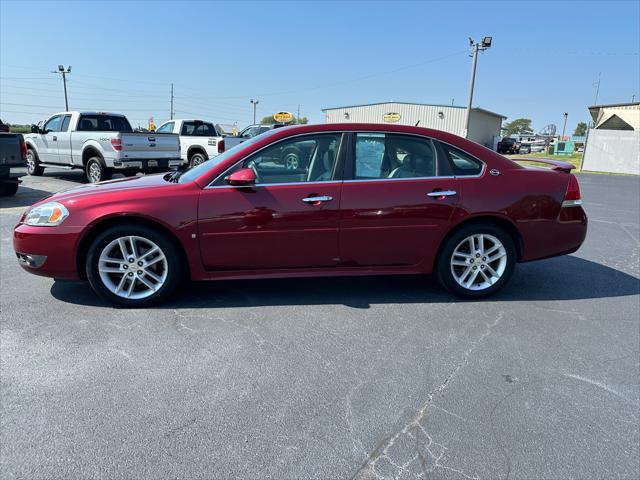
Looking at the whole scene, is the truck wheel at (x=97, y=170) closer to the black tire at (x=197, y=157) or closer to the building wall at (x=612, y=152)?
the black tire at (x=197, y=157)

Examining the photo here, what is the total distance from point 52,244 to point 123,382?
5.48 ft

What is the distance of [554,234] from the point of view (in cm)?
439

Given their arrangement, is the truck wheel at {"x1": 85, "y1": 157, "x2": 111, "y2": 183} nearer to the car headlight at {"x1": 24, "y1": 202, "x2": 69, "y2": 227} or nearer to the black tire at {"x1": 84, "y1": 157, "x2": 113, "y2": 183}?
the black tire at {"x1": 84, "y1": 157, "x2": 113, "y2": 183}

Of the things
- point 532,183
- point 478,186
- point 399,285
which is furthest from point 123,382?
point 532,183

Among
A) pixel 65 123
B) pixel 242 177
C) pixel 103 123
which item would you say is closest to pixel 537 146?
pixel 103 123

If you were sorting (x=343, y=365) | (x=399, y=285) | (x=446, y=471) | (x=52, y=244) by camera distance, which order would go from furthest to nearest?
(x=399, y=285) < (x=52, y=244) < (x=343, y=365) < (x=446, y=471)

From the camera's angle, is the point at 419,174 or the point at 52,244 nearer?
the point at 52,244

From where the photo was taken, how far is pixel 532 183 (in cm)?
431

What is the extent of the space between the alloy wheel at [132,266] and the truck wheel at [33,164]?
11569 mm

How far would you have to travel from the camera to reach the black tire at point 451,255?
13.9 feet

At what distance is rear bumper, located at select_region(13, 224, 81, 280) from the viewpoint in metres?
3.81

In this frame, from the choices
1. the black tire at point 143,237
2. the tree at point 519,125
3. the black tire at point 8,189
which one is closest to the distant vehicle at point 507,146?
the black tire at point 8,189

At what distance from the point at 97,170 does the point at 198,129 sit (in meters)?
5.68

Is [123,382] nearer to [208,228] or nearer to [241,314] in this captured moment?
[241,314]
